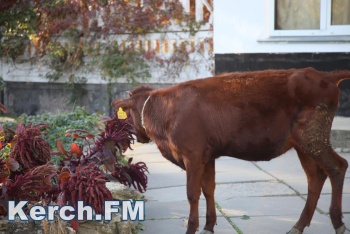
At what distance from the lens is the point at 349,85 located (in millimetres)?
10828

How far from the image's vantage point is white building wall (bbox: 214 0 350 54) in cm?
1095

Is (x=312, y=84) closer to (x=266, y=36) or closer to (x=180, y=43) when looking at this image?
(x=266, y=36)

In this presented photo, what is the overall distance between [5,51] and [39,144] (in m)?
9.62

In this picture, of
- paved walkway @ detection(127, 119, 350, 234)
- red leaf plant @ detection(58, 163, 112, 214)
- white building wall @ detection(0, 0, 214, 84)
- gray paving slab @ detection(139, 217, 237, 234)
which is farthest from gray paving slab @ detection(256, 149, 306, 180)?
white building wall @ detection(0, 0, 214, 84)

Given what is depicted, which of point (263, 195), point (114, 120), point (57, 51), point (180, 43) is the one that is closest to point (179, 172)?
point (263, 195)

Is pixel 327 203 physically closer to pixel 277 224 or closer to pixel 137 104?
pixel 277 224

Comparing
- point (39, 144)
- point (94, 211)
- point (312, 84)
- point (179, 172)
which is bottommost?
point (179, 172)

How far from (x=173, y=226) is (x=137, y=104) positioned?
3.76ft

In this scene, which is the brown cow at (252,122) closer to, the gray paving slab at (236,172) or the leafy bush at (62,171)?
the leafy bush at (62,171)

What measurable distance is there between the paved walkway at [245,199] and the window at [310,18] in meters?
2.46

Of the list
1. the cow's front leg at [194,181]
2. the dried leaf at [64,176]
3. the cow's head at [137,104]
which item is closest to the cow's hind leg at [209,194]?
the cow's front leg at [194,181]

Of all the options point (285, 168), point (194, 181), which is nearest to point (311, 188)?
point (194, 181)

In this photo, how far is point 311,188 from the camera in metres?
5.75

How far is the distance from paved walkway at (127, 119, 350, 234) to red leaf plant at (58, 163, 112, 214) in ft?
3.21
